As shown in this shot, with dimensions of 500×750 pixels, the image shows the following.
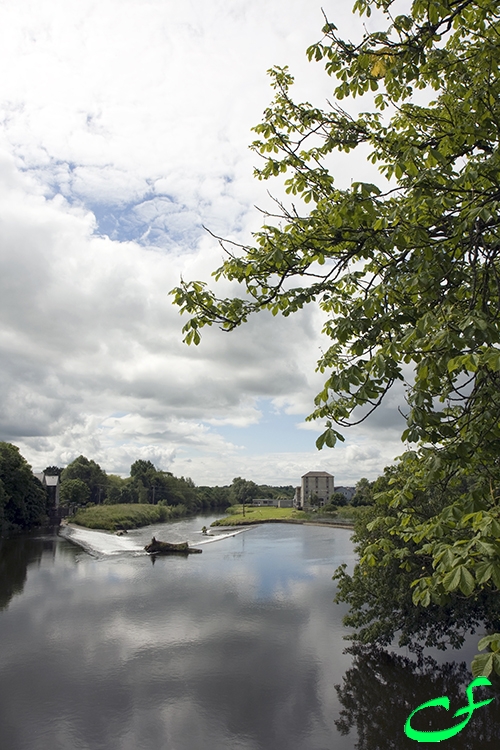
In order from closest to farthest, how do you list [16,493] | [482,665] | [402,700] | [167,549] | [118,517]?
[482,665] < [402,700] < [167,549] < [16,493] < [118,517]

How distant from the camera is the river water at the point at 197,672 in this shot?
515 inches

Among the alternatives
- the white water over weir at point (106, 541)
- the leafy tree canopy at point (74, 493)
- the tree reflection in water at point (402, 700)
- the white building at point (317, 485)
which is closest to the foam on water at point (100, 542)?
the white water over weir at point (106, 541)

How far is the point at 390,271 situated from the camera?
5000 mm

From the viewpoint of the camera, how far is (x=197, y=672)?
16875 millimetres

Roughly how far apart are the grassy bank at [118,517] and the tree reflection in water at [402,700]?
4993 cm

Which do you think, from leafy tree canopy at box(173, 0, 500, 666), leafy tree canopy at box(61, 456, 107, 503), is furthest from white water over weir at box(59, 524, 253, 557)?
leafy tree canopy at box(61, 456, 107, 503)

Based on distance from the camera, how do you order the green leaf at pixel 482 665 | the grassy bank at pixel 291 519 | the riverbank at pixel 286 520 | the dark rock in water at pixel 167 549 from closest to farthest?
the green leaf at pixel 482 665 → the dark rock in water at pixel 167 549 → the riverbank at pixel 286 520 → the grassy bank at pixel 291 519

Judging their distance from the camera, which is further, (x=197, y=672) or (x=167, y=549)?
(x=167, y=549)

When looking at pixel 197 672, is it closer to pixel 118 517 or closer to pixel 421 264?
pixel 421 264

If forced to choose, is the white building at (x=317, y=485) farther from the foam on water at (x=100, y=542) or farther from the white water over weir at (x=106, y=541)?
the foam on water at (x=100, y=542)

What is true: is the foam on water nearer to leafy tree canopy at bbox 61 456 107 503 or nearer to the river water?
the river water

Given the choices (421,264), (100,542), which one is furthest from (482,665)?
(100,542)

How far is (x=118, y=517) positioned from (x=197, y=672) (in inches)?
2060

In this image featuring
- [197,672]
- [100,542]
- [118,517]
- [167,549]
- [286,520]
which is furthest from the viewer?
[286,520]
